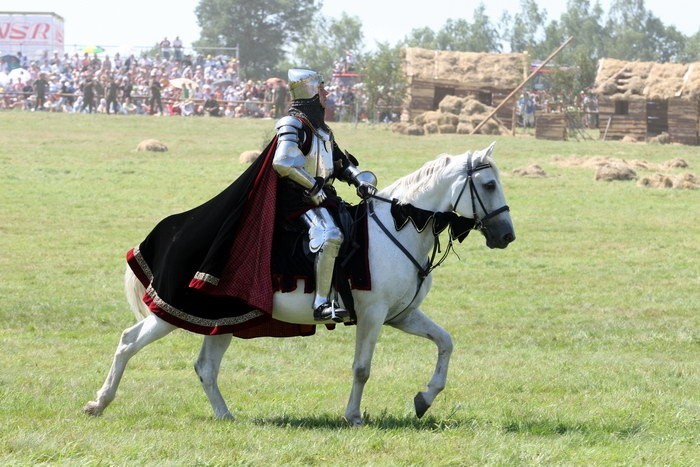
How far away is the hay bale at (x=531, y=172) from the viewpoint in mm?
33787

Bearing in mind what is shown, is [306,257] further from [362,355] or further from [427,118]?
[427,118]

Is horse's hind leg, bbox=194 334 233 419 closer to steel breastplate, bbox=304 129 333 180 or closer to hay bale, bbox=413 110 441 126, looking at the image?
steel breastplate, bbox=304 129 333 180

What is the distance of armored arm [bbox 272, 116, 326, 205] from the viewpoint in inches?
348

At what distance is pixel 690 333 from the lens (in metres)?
15.5

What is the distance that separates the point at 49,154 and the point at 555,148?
17327 mm

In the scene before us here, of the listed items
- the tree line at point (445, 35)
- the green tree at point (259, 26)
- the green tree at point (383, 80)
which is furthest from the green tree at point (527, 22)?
the green tree at point (383, 80)

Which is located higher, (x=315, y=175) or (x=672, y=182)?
(x=315, y=175)

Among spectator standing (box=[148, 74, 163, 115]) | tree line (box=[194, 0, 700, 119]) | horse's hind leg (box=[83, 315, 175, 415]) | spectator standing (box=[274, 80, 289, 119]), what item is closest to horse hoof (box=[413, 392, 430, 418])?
horse's hind leg (box=[83, 315, 175, 415])

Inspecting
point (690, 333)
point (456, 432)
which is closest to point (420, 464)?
point (456, 432)

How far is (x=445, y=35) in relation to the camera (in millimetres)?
165000

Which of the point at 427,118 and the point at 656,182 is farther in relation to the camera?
the point at 427,118

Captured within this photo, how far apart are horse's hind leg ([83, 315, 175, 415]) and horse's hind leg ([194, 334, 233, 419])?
41 cm

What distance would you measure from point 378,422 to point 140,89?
54.8 m

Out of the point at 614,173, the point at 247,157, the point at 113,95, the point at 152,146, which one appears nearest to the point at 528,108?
the point at 113,95
